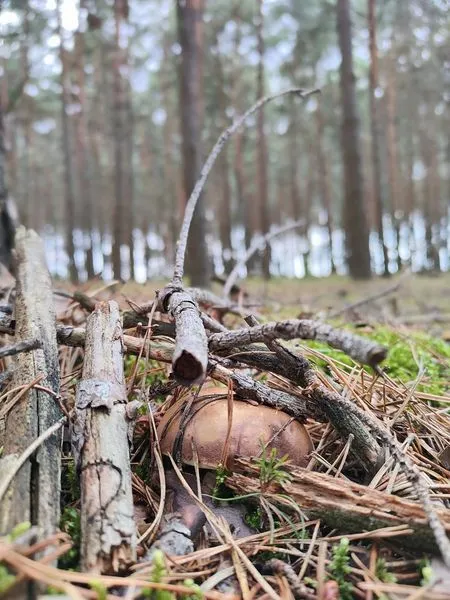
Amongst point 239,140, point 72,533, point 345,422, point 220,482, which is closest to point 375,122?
point 239,140

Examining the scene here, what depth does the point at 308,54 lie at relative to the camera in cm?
1862

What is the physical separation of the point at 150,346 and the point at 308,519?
663 millimetres

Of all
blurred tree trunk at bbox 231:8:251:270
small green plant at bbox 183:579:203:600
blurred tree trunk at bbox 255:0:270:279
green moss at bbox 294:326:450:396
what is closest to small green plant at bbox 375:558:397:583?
small green plant at bbox 183:579:203:600

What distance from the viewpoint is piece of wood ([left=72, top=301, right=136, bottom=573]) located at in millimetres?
909

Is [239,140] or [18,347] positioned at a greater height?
[239,140]

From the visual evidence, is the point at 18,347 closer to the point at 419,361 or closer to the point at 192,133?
the point at 419,361

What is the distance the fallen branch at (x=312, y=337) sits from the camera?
2.77 feet

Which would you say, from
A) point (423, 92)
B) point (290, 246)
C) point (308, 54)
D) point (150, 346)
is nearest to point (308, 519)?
point (150, 346)

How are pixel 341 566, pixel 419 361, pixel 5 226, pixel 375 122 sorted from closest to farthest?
pixel 341 566
pixel 419 361
pixel 5 226
pixel 375 122

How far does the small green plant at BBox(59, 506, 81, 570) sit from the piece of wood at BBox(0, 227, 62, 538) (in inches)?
2.0

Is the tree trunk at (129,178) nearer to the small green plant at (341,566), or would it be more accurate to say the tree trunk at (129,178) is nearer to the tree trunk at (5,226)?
the tree trunk at (5,226)

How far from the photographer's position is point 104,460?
1.02 meters

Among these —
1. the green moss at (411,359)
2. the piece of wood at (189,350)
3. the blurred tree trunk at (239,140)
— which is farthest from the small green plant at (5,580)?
the blurred tree trunk at (239,140)

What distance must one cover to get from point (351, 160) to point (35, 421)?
35.9 ft
